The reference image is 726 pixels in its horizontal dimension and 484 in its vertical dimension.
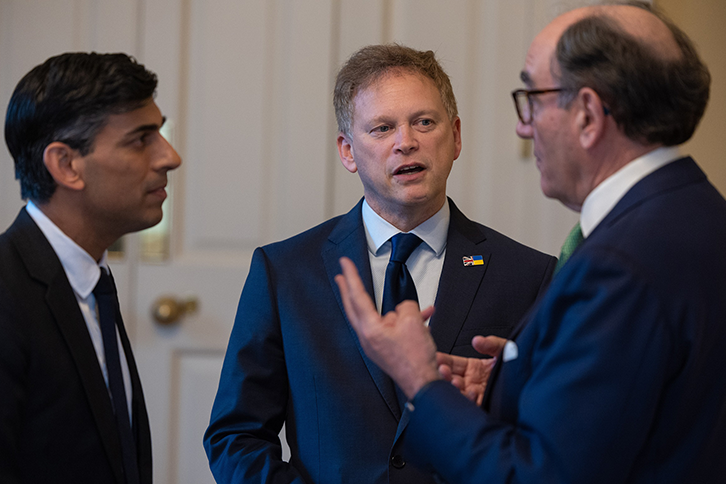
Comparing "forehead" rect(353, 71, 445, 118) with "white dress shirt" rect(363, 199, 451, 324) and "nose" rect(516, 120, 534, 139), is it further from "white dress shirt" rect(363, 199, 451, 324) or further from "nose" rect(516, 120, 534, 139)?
"nose" rect(516, 120, 534, 139)

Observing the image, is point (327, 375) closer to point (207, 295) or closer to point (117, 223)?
point (117, 223)

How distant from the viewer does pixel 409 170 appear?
5.03ft

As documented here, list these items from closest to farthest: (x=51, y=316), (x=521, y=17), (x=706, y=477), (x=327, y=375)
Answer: (x=706, y=477), (x=51, y=316), (x=327, y=375), (x=521, y=17)

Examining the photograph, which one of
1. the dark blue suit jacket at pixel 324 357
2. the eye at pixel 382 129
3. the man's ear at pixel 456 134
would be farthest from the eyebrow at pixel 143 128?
the man's ear at pixel 456 134

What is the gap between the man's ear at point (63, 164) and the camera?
1.42 m

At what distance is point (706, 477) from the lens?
0.93m

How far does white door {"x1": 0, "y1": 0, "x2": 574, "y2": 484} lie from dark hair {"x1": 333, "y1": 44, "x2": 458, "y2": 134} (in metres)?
0.71

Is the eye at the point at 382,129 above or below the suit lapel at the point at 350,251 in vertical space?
above

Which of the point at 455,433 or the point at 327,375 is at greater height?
the point at 455,433

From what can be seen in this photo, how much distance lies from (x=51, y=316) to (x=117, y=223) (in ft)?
0.92

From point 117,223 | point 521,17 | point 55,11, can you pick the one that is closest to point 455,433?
point 117,223

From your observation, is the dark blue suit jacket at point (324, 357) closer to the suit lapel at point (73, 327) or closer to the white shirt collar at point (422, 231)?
the white shirt collar at point (422, 231)

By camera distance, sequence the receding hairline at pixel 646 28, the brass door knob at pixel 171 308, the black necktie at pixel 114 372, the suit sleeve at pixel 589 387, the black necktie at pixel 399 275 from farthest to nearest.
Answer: the brass door knob at pixel 171 308 < the black necktie at pixel 399 275 < the black necktie at pixel 114 372 < the receding hairline at pixel 646 28 < the suit sleeve at pixel 589 387

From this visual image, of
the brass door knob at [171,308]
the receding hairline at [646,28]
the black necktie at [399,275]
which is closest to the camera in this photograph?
the receding hairline at [646,28]
